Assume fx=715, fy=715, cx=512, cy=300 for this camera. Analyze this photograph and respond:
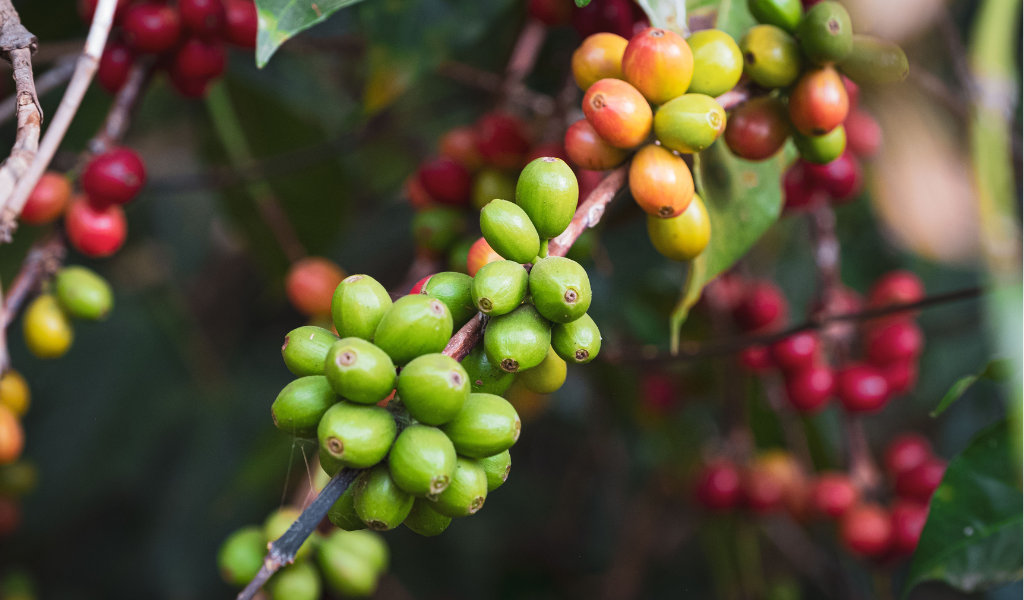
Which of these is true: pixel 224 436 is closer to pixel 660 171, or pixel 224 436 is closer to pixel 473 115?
pixel 473 115

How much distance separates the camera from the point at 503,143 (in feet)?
3.53

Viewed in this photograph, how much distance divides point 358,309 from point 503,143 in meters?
0.60

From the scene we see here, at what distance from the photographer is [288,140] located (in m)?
1.60

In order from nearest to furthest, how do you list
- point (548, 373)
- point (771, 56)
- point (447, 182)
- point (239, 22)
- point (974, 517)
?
point (548, 373) → point (771, 56) → point (974, 517) → point (239, 22) → point (447, 182)

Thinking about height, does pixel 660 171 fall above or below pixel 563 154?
above

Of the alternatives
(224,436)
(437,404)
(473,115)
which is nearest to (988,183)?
(437,404)

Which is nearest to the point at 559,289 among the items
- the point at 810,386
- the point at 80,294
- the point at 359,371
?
the point at 359,371

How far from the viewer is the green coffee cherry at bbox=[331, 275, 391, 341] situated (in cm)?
54

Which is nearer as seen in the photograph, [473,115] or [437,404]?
[437,404]

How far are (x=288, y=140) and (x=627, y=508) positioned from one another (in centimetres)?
148

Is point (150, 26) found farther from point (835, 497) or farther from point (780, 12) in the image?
point (835, 497)

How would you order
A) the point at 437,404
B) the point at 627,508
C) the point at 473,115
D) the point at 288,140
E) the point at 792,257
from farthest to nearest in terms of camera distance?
1. the point at 627,508
2. the point at 792,257
3. the point at 473,115
4. the point at 288,140
5. the point at 437,404

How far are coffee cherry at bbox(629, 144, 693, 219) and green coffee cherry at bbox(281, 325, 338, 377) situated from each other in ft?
0.98

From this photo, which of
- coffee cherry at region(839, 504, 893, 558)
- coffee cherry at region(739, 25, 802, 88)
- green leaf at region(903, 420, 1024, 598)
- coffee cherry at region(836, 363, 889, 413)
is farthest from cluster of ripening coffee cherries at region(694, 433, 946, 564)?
coffee cherry at region(739, 25, 802, 88)
